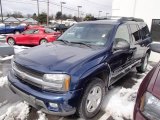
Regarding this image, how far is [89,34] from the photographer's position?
13.6 ft

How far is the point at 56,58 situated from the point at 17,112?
1.36 m

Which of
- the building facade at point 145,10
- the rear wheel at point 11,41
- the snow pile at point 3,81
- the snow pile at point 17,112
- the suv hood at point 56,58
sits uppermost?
the building facade at point 145,10

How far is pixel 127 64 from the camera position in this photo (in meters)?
4.62

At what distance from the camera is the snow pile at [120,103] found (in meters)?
3.54

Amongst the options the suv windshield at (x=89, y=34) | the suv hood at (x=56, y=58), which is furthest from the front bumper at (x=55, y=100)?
the suv windshield at (x=89, y=34)

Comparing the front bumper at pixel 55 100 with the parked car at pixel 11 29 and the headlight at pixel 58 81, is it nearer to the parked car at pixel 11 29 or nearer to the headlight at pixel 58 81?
the headlight at pixel 58 81

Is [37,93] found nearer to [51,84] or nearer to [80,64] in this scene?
[51,84]

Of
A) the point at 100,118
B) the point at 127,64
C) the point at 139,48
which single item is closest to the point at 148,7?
the point at 139,48

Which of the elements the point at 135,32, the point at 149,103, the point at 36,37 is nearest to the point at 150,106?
the point at 149,103

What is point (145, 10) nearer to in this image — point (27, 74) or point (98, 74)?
point (98, 74)

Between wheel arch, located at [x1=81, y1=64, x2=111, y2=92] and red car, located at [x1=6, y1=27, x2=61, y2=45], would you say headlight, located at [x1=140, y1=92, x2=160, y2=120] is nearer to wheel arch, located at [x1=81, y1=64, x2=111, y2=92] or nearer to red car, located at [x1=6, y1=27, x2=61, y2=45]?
wheel arch, located at [x1=81, y1=64, x2=111, y2=92]

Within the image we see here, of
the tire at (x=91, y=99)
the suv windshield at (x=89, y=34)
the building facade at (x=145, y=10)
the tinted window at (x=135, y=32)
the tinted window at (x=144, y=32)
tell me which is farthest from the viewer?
the building facade at (x=145, y=10)

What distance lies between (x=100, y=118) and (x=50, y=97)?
122 centimetres

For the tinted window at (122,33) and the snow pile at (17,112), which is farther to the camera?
the tinted window at (122,33)
